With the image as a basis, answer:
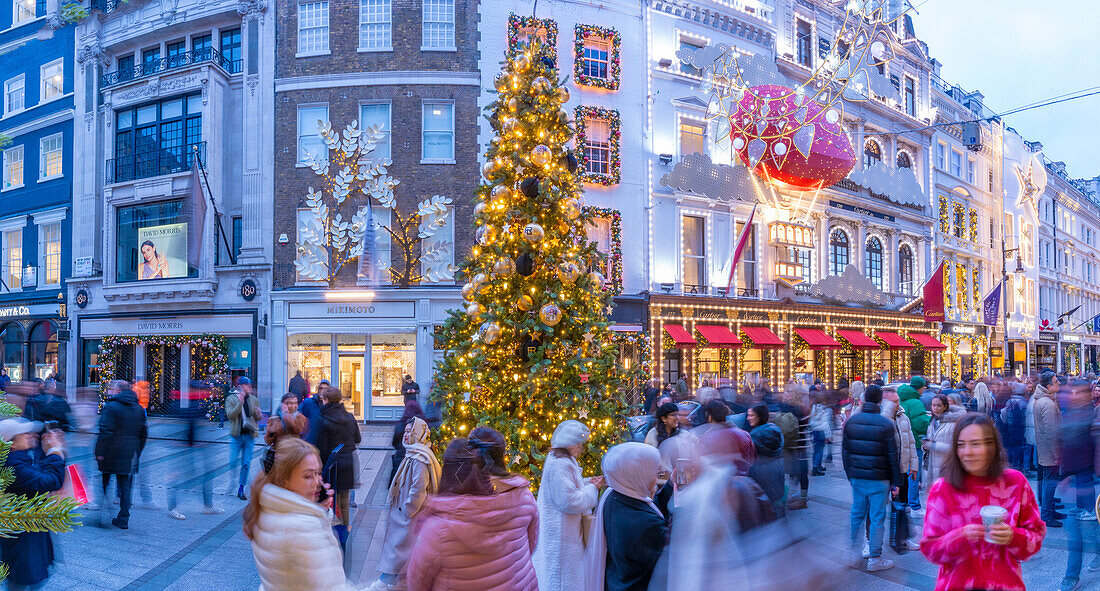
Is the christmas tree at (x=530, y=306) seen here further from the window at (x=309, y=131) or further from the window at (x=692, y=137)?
the window at (x=692, y=137)

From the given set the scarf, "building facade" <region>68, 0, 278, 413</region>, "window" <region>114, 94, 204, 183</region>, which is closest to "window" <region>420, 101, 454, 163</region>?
"building facade" <region>68, 0, 278, 413</region>

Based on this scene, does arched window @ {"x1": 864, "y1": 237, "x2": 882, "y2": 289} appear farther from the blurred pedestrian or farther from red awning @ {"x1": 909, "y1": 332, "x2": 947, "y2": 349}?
the blurred pedestrian

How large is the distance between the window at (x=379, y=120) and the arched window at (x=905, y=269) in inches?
951

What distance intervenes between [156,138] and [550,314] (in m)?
20.4

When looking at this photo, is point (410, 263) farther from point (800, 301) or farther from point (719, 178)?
point (800, 301)

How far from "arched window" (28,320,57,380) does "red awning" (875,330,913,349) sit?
3349 cm

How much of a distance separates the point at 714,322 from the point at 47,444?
67.6ft

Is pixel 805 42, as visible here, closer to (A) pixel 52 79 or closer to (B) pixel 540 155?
(B) pixel 540 155

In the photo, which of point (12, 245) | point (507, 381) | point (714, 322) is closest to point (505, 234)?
point (507, 381)

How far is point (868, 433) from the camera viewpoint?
700 cm

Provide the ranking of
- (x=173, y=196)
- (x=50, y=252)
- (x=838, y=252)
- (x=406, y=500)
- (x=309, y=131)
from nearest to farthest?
(x=406, y=500)
(x=309, y=131)
(x=173, y=196)
(x=50, y=252)
(x=838, y=252)

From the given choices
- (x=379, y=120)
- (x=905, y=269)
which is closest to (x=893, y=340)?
(x=905, y=269)

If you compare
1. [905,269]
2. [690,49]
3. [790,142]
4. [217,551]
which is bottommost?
[217,551]

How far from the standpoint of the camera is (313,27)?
2070 centimetres
